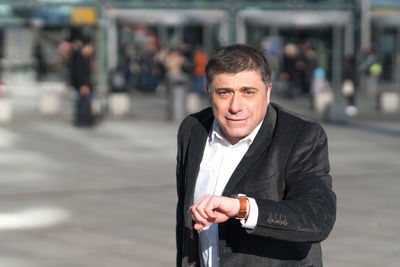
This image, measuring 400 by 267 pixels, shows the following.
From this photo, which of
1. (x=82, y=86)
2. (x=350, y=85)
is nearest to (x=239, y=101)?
(x=82, y=86)

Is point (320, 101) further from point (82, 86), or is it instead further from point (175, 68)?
point (82, 86)

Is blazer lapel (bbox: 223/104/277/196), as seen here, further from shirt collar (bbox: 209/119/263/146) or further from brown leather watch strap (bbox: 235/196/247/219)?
brown leather watch strap (bbox: 235/196/247/219)

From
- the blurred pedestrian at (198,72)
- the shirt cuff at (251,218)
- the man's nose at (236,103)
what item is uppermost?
the blurred pedestrian at (198,72)

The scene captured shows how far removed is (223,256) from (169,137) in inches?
563

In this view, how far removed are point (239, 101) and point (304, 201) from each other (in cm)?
41

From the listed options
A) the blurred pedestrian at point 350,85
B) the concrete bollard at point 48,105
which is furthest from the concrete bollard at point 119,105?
the blurred pedestrian at point 350,85

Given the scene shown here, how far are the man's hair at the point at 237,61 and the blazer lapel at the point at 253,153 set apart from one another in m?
0.18

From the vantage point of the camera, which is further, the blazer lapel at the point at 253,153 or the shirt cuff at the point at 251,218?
the blazer lapel at the point at 253,153

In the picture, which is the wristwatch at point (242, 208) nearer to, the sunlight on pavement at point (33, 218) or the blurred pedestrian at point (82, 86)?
the sunlight on pavement at point (33, 218)

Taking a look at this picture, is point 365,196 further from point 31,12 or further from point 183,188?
point 31,12

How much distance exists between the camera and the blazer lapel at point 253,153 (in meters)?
3.02

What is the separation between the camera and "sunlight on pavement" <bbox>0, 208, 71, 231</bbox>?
360 inches

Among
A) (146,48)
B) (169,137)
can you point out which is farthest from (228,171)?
(146,48)

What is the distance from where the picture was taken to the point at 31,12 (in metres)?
33.3
